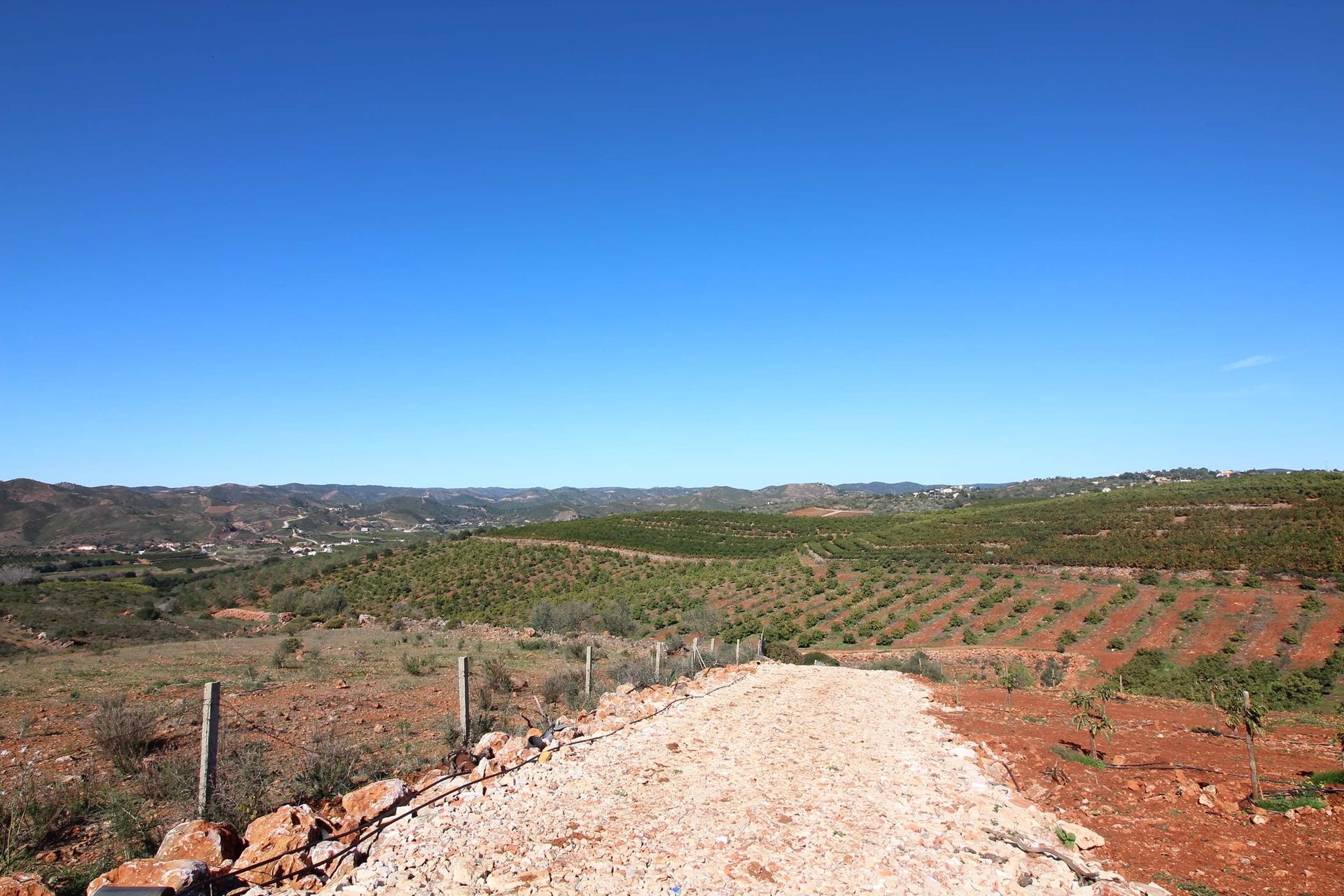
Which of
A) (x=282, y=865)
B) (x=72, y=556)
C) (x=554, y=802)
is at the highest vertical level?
(x=282, y=865)

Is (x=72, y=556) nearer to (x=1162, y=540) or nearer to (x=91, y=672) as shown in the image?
(x=91, y=672)

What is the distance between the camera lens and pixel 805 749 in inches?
431

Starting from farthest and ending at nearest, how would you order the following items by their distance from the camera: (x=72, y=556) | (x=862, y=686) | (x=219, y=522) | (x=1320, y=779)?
(x=219, y=522)
(x=72, y=556)
(x=862, y=686)
(x=1320, y=779)

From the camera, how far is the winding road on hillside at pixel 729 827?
6.01 meters

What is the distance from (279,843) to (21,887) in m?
1.70

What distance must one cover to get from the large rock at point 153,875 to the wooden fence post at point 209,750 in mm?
1534

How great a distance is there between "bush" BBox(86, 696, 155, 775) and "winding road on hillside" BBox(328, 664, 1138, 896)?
483 centimetres

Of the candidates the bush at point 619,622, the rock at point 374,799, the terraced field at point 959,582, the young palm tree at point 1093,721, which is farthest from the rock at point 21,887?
the terraced field at point 959,582

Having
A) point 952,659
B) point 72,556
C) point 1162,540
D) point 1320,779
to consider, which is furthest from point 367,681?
point 72,556

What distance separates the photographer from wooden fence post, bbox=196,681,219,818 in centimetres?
639

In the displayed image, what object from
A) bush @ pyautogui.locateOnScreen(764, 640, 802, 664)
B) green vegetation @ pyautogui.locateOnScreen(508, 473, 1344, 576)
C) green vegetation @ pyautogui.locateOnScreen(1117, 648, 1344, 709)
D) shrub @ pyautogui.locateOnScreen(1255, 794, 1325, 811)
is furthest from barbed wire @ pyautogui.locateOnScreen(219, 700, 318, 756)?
green vegetation @ pyautogui.locateOnScreen(508, 473, 1344, 576)

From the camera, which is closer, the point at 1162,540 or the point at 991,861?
the point at 991,861

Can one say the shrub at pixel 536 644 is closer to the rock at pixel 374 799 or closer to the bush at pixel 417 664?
the bush at pixel 417 664

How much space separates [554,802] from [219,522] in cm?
14926
